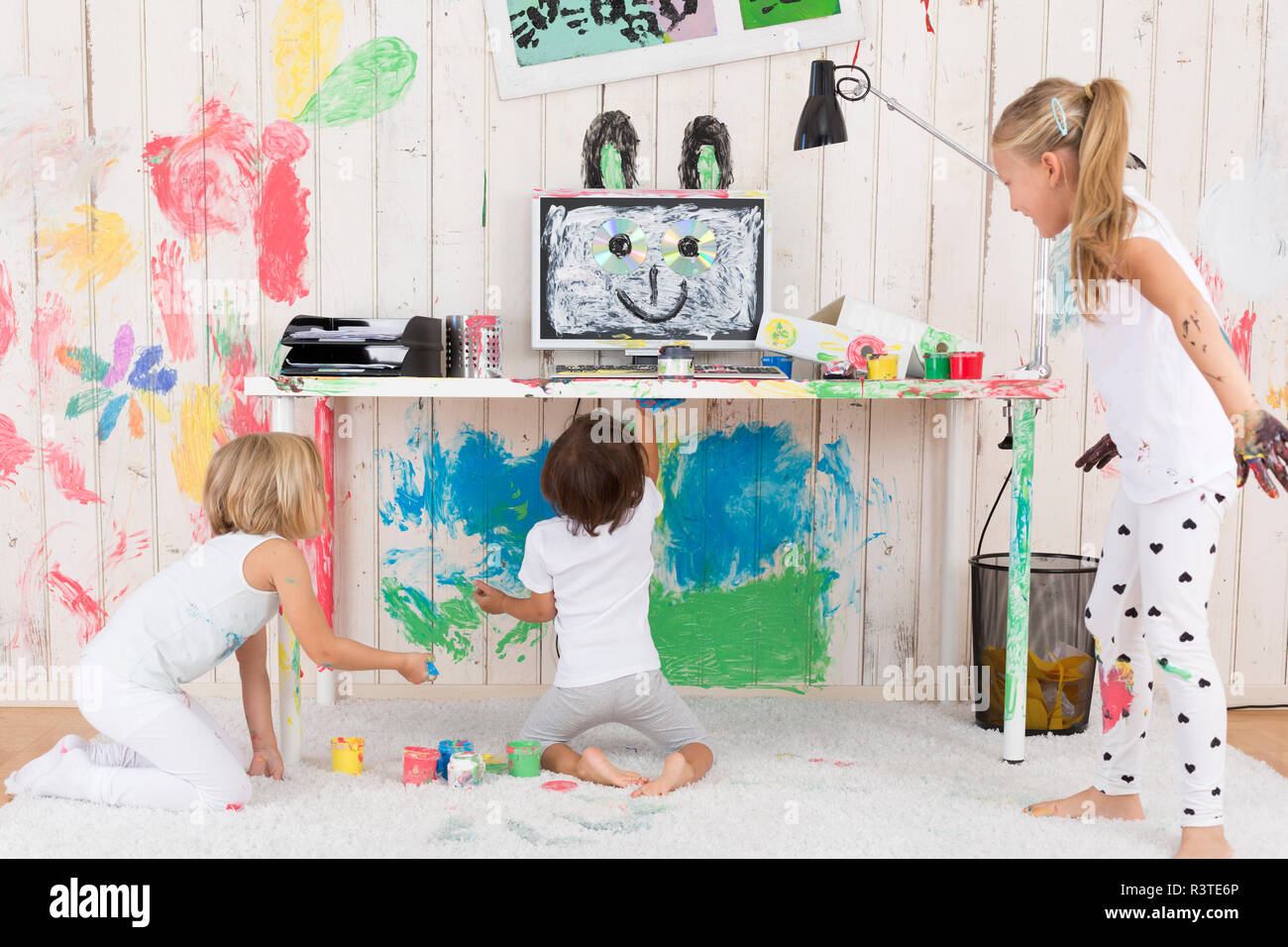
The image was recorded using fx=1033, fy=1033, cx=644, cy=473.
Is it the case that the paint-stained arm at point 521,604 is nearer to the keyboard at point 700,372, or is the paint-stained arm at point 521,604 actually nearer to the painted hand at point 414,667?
the painted hand at point 414,667

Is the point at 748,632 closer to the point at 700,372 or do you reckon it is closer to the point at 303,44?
the point at 700,372

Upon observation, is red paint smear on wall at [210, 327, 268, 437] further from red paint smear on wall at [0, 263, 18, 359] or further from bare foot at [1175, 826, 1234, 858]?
bare foot at [1175, 826, 1234, 858]

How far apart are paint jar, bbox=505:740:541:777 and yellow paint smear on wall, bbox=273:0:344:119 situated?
157cm

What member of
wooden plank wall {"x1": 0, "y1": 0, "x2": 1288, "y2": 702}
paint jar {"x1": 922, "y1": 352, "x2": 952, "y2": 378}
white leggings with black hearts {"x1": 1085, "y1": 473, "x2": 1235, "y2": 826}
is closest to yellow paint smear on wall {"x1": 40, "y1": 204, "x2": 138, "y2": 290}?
wooden plank wall {"x1": 0, "y1": 0, "x2": 1288, "y2": 702}

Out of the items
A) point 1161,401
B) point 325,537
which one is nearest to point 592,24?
point 325,537

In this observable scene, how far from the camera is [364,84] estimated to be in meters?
2.42

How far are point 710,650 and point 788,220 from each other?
1.06 m

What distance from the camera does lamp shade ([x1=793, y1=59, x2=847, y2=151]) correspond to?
2086mm

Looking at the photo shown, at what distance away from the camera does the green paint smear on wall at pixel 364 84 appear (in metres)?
2.41

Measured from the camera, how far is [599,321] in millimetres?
2426

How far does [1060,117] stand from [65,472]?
2.26m

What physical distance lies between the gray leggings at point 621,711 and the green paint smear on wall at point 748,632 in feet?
1.73
